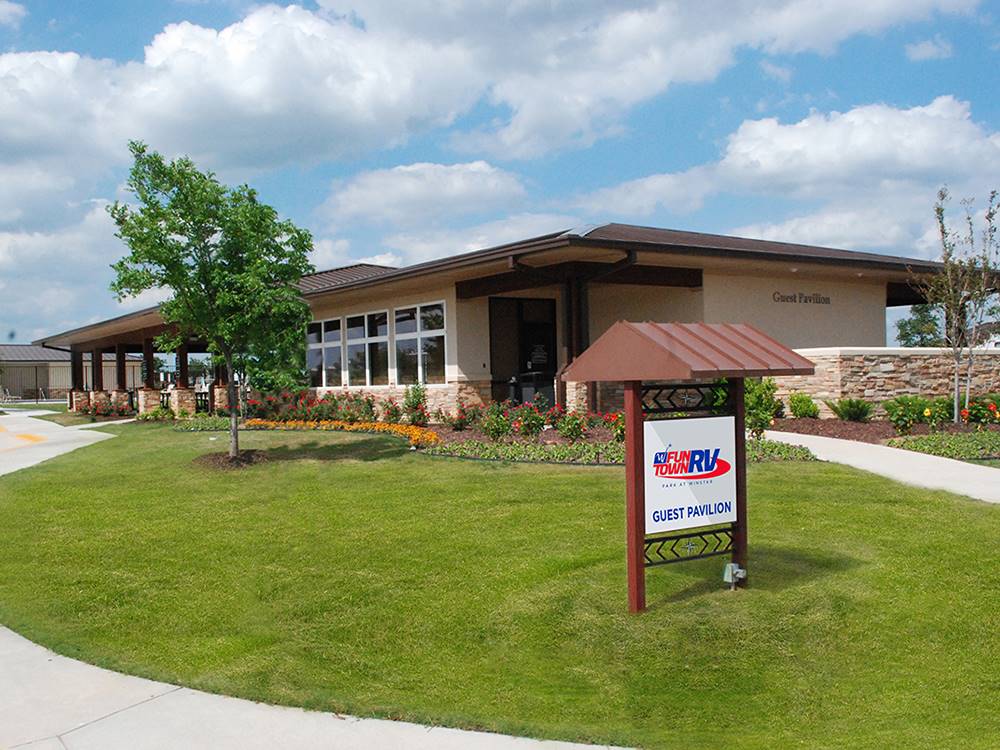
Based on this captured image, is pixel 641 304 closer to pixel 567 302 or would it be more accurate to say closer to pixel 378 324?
pixel 567 302

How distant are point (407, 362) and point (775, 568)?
14.8m

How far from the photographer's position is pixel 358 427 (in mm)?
17969

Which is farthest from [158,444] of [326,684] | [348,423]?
[326,684]

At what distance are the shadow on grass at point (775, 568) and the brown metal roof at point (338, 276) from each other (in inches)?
621

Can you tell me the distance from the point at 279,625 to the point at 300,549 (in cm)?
193

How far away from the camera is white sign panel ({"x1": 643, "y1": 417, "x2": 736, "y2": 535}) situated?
5664 mm

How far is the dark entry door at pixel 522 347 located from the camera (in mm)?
18766

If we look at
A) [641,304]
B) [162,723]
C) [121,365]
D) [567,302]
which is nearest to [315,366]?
[641,304]

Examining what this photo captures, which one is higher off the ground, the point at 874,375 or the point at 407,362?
the point at 407,362

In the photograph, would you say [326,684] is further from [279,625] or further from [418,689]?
[279,625]

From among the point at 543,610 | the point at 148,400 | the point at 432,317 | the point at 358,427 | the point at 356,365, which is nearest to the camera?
the point at 543,610

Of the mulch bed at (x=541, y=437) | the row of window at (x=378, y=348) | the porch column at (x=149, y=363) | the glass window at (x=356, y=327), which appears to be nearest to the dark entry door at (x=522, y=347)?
the row of window at (x=378, y=348)

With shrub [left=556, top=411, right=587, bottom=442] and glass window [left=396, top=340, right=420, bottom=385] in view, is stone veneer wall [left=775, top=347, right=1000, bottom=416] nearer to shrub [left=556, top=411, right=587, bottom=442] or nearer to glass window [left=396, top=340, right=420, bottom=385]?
shrub [left=556, top=411, right=587, bottom=442]

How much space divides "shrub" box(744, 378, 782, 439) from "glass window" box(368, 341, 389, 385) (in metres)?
9.10
